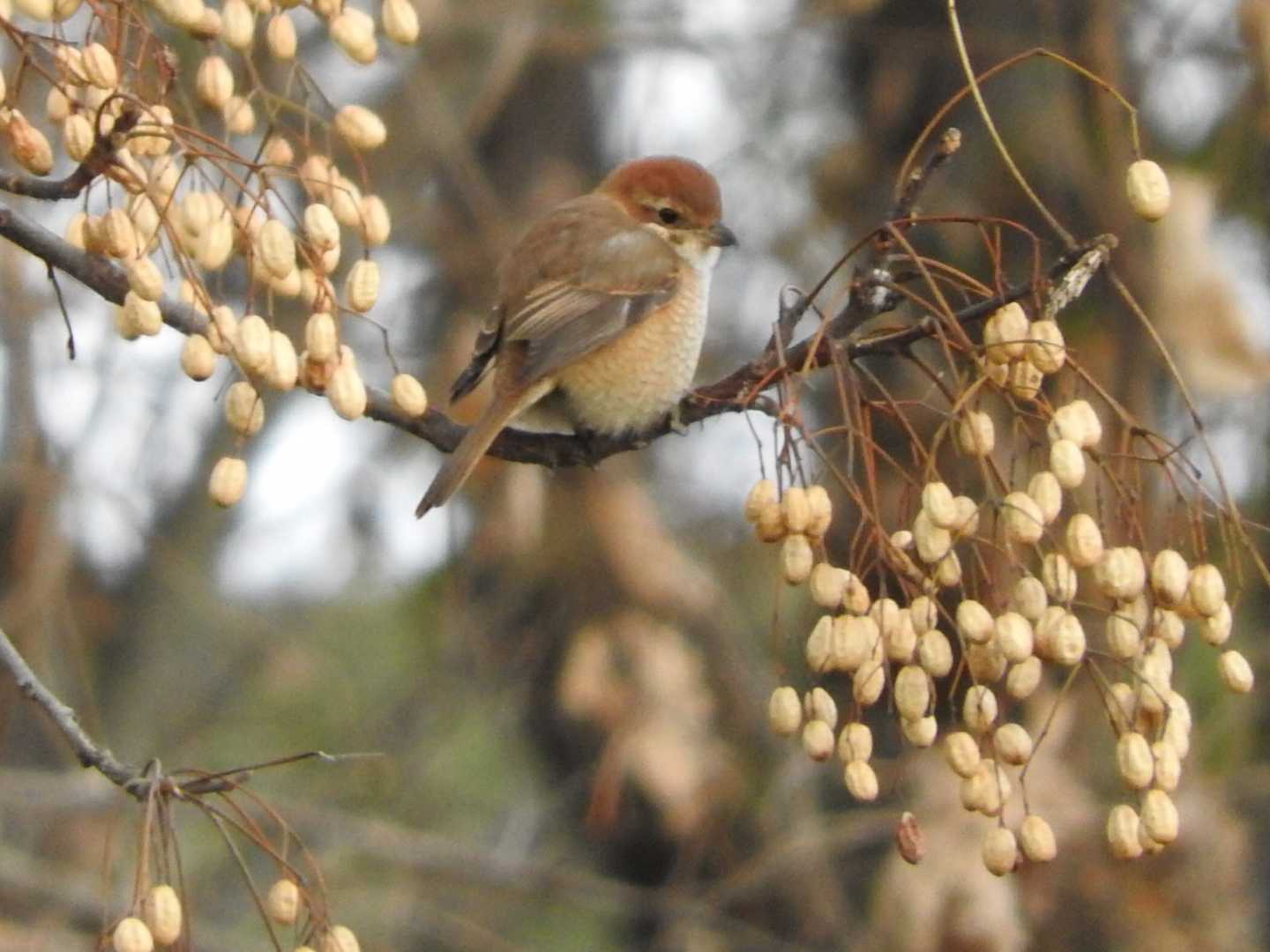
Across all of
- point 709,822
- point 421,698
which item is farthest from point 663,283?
point 421,698

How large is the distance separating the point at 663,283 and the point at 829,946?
3.95m

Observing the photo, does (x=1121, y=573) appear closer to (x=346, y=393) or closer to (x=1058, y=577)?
(x=1058, y=577)

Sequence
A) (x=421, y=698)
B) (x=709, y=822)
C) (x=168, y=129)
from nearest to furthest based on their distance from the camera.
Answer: (x=168, y=129) → (x=709, y=822) → (x=421, y=698)

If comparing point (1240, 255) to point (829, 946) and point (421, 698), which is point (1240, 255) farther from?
point (421, 698)

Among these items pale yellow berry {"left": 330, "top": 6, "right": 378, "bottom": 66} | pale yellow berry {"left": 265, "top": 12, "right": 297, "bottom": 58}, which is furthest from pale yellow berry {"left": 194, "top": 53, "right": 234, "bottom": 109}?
pale yellow berry {"left": 330, "top": 6, "right": 378, "bottom": 66}

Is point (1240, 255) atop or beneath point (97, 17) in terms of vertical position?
atop

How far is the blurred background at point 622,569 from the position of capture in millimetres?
6594

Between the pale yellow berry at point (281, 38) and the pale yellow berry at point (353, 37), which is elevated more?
the pale yellow berry at point (353, 37)

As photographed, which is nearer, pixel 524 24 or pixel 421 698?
pixel 524 24

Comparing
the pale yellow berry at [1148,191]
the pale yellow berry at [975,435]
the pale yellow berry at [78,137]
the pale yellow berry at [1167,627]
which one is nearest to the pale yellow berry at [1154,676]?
the pale yellow berry at [1167,627]

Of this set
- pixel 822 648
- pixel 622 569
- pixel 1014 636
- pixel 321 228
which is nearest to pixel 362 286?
pixel 321 228

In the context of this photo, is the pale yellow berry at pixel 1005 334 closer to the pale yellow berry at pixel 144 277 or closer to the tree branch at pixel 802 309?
the tree branch at pixel 802 309

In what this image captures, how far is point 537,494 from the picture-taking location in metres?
7.37

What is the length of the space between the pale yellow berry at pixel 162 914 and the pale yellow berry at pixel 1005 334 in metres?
1.31
